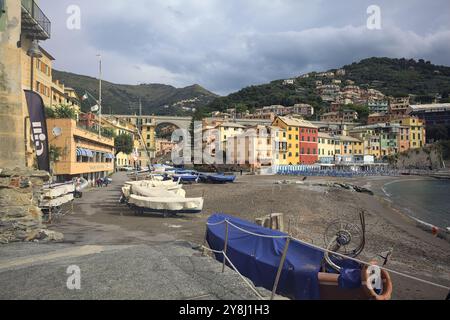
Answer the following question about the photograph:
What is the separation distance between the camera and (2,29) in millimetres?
14906

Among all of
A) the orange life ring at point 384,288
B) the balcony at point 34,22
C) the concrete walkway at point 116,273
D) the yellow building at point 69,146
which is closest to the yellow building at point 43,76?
the yellow building at point 69,146

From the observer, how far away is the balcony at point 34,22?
A: 26.3 meters

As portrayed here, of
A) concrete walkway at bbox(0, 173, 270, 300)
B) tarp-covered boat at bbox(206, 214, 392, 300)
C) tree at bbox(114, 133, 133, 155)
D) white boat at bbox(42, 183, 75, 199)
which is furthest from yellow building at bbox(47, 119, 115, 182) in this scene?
tree at bbox(114, 133, 133, 155)

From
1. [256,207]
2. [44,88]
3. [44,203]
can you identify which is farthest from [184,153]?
[44,203]

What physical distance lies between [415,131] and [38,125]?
152948mm

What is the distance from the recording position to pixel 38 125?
814 inches

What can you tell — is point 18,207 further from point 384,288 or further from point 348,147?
point 348,147

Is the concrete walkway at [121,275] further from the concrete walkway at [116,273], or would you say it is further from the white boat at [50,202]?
the white boat at [50,202]

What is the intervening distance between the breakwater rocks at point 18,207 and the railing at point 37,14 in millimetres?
16978

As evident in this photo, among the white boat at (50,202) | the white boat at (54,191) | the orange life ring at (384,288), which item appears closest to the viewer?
the orange life ring at (384,288)

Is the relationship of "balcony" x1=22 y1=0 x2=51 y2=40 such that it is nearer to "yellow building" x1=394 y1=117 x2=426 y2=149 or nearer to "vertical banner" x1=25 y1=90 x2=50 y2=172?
"vertical banner" x1=25 y1=90 x2=50 y2=172

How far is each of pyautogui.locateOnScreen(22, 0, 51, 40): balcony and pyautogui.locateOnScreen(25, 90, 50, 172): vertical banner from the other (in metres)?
9.81

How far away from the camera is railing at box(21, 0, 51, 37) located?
26255mm

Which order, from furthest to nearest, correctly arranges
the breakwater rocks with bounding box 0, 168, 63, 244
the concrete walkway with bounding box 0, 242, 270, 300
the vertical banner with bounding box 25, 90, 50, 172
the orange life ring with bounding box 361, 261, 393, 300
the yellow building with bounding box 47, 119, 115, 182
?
the yellow building with bounding box 47, 119, 115, 182 < the vertical banner with bounding box 25, 90, 50, 172 < the breakwater rocks with bounding box 0, 168, 63, 244 < the orange life ring with bounding box 361, 261, 393, 300 < the concrete walkway with bounding box 0, 242, 270, 300
